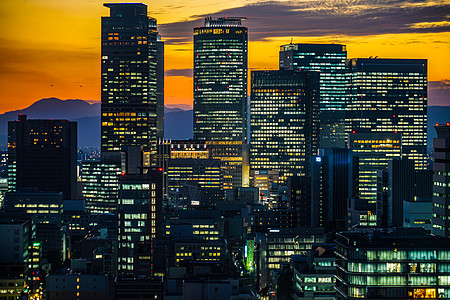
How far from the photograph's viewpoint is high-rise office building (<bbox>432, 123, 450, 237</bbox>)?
8444cm

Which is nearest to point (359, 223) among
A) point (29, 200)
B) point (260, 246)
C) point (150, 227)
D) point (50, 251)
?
point (260, 246)

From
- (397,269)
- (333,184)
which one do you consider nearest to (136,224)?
(397,269)

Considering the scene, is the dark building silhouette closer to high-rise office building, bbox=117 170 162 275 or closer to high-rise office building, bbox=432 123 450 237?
high-rise office building, bbox=117 170 162 275

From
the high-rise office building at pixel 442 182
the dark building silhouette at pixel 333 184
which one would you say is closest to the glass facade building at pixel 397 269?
the high-rise office building at pixel 442 182

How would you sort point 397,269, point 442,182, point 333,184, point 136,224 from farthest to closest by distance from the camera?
point 333,184
point 136,224
point 442,182
point 397,269

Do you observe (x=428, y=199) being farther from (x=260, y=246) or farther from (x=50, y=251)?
(x=50, y=251)

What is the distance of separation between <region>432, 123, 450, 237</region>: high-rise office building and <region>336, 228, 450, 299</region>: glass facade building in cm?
1272

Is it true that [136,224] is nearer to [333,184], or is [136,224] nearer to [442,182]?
[442,182]

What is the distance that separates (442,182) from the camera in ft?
280

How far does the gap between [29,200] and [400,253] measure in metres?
112

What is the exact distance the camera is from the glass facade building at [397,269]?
234 feet

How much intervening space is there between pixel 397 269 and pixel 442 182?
16.8m

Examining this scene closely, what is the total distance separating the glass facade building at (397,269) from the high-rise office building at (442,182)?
41.7 feet

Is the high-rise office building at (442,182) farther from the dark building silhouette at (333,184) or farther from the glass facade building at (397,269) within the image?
the dark building silhouette at (333,184)
